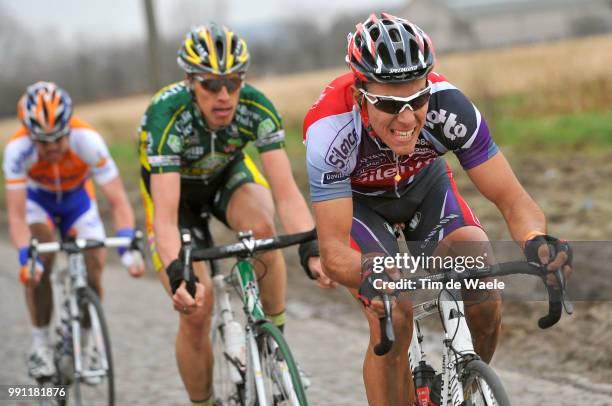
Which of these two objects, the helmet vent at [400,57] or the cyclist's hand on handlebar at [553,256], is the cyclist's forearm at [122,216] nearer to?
the helmet vent at [400,57]

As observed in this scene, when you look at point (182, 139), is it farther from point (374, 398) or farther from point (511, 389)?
point (511, 389)

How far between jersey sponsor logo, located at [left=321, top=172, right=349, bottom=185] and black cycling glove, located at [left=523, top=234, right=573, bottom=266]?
85 centimetres

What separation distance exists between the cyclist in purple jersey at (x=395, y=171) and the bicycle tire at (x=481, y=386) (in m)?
0.45

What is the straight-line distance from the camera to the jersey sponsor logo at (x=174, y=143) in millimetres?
5180

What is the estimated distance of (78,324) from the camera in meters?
6.58

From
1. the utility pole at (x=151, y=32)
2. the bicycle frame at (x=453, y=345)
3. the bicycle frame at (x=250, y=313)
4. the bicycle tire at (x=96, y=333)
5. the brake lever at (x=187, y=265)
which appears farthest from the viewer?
the utility pole at (x=151, y=32)

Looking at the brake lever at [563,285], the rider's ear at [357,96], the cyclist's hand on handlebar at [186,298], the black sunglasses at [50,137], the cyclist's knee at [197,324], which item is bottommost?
the cyclist's knee at [197,324]

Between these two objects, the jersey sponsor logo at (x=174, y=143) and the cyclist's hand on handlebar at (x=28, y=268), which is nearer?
the jersey sponsor logo at (x=174, y=143)

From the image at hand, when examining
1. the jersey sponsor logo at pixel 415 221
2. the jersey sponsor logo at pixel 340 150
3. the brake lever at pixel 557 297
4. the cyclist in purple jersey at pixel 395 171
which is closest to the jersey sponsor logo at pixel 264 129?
the cyclist in purple jersey at pixel 395 171

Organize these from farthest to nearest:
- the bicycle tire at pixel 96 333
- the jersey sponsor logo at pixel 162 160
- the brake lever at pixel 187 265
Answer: the bicycle tire at pixel 96 333
the jersey sponsor logo at pixel 162 160
the brake lever at pixel 187 265

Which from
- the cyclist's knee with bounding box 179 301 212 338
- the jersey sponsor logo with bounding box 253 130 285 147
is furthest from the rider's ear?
the cyclist's knee with bounding box 179 301 212 338

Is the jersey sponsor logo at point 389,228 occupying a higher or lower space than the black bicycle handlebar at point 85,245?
higher

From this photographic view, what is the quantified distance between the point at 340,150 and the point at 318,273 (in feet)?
2.95

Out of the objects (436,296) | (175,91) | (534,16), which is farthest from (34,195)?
(534,16)
